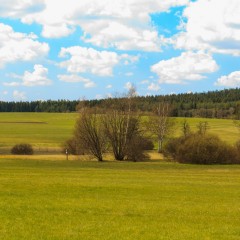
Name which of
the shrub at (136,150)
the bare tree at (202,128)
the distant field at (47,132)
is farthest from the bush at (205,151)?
the distant field at (47,132)

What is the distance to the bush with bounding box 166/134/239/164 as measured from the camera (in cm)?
5025

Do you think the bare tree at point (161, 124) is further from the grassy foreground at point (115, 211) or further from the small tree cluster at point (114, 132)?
the grassy foreground at point (115, 211)

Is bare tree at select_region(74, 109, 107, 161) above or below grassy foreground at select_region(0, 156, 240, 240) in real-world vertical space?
above

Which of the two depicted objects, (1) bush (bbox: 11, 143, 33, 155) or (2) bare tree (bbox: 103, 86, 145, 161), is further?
(1) bush (bbox: 11, 143, 33, 155)

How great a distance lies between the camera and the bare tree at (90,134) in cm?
5522

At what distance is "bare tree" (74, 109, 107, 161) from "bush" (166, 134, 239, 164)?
1041 cm

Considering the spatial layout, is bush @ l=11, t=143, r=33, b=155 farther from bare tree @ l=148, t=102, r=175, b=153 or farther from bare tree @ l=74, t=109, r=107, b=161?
bare tree @ l=148, t=102, r=175, b=153

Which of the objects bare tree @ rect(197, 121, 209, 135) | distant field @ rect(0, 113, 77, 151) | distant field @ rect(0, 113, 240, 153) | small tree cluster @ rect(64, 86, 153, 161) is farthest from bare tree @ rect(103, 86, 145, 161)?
distant field @ rect(0, 113, 77, 151)

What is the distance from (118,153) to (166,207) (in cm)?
4079

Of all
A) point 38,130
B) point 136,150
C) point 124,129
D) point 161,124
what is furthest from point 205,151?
point 38,130

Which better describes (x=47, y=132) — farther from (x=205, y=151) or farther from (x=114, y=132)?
(x=205, y=151)

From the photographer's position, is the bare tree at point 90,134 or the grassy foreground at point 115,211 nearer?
the grassy foreground at point 115,211

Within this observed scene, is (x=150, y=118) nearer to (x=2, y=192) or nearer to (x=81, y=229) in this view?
(x=2, y=192)

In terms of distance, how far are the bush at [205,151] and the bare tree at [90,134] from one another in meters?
10.4
